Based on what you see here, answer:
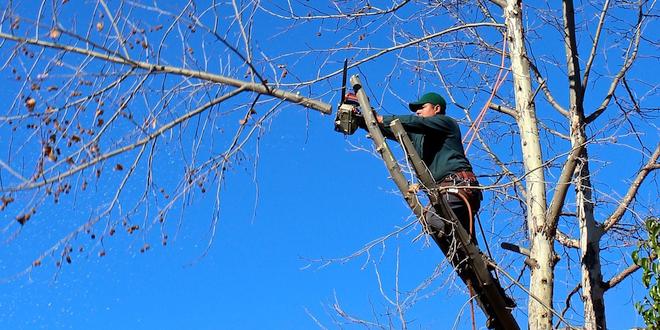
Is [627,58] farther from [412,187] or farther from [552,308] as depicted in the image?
[412,187]

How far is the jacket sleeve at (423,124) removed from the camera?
624 centimetres

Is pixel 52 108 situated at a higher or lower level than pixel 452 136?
lower

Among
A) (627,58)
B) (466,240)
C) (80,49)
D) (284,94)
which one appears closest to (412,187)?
(466,240)

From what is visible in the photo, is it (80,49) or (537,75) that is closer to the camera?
(80,49)

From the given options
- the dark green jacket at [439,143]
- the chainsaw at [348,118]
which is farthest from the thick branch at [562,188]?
the chainsaw at [348,118]

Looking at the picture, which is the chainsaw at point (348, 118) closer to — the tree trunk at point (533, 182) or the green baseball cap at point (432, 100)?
the green baseball cap at point (432, 100)

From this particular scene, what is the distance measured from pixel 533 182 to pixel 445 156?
890 millimetres

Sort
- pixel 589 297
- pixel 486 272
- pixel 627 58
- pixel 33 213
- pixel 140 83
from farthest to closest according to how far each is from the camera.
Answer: pixel 627 58 < pixel 589 297 < pixel 486 272 < pixel 140 83 < pixel 33 213

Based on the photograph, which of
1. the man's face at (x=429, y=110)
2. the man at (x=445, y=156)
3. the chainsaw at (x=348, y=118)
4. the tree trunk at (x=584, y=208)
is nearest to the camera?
the chainsaw at (x=348, y=118)

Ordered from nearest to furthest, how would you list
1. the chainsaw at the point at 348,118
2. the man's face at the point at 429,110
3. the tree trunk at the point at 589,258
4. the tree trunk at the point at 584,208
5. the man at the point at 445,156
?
the chainsaw at the point at 348,118 < the man at the point at 445,156 < the man's face at the point at 429,110 < the tree trunk at the point at 584,208 < the tree trunk at the point at 589,258

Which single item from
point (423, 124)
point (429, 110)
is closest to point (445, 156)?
point (423, 124)

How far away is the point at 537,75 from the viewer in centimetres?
806

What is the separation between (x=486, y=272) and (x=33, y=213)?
117 inches

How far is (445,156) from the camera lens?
658 cm
